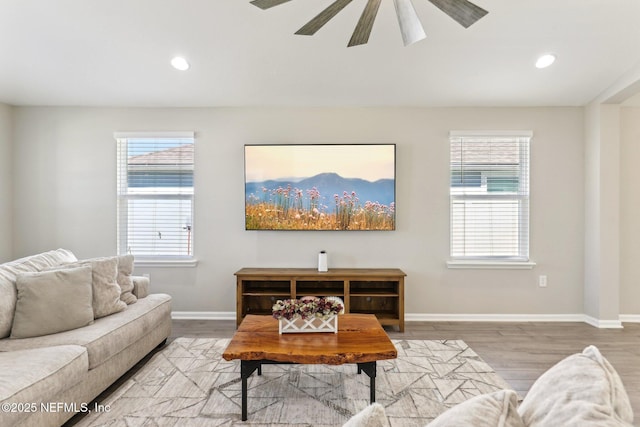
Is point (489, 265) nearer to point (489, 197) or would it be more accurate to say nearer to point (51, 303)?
point (489, 197)

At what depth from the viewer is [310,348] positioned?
7.34 ft

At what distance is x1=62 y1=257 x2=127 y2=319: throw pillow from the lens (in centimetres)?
273

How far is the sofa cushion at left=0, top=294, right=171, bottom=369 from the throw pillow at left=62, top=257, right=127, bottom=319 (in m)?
0.06

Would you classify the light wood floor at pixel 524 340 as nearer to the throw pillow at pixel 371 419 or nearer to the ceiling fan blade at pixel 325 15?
the throw pillow at pixel 371 419

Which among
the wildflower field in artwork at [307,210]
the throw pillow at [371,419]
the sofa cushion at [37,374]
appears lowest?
the sofa cushion at [37,374]

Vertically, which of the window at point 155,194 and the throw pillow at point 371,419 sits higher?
the window at point 155,194

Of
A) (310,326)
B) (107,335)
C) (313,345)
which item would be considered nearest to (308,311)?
(310,326)

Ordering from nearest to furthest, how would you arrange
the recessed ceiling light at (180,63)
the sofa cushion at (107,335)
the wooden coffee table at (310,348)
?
the wooden coffee table at (310,348), the sofa cushion at (107,335), the recessed ceiling light at (180,63)

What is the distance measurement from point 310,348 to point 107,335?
1360mm

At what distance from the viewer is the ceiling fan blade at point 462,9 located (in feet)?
6.24

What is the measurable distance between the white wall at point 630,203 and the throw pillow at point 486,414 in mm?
4630

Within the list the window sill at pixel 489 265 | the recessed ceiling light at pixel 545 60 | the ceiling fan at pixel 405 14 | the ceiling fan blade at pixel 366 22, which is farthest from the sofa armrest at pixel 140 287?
the recessed ceiling light at pixel 545 60

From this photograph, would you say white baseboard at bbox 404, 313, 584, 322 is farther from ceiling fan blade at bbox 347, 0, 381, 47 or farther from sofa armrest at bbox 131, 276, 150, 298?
ceiling fan blade at bbox 347, 0, 381, 47

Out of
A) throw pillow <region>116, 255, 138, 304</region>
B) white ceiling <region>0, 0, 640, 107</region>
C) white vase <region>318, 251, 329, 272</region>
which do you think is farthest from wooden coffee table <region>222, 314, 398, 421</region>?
white ceiling <region>0, 0, 640, 107</region>
